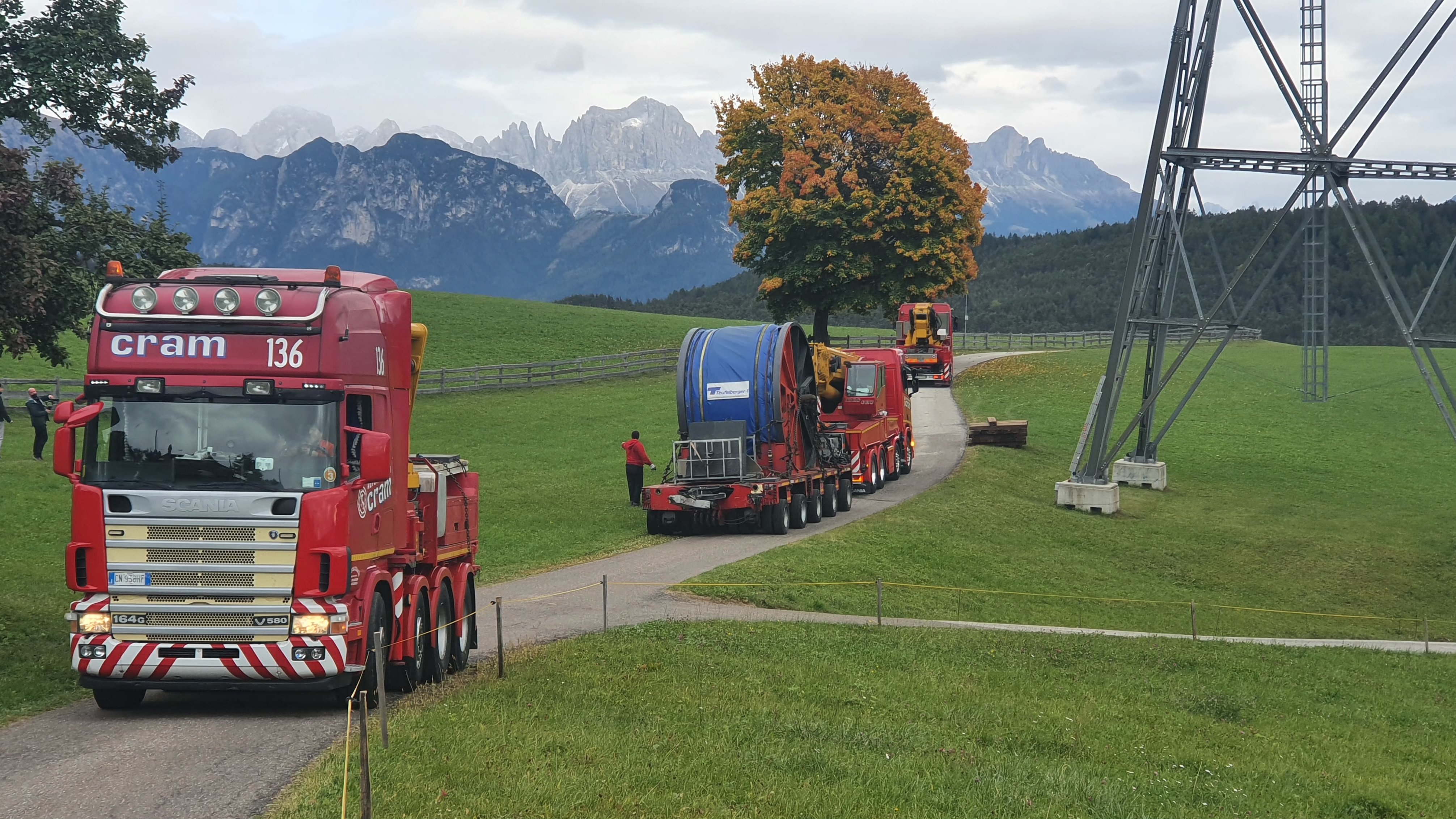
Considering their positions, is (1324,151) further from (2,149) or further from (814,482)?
(2,149)

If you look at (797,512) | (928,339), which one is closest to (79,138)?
(797,512)

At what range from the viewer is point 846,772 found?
32.9 ft

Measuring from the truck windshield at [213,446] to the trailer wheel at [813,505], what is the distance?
744 inches

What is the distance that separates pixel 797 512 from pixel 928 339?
32.7 m

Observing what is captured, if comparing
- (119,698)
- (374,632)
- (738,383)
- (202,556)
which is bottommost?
(119,698)

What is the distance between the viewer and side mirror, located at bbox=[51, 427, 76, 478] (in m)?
11.0

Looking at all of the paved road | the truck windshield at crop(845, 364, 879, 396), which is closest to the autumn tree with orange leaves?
the truck windshield at crop(845, 364, 879, 396)

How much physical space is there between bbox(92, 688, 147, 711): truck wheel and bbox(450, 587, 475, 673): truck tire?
3.37m

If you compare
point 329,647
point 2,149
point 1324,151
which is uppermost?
point 1324,151

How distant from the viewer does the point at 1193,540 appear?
31844 millimetres

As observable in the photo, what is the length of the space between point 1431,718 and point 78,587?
48.6 feet

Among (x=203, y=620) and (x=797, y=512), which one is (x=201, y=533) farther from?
(x=797, y=512)

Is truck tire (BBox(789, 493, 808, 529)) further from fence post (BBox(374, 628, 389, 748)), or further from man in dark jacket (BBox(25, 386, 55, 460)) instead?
man in dark jacket (BBox(25, 386, 55, 460))

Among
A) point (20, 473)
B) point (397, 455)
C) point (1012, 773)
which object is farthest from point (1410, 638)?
point (20, 473)
